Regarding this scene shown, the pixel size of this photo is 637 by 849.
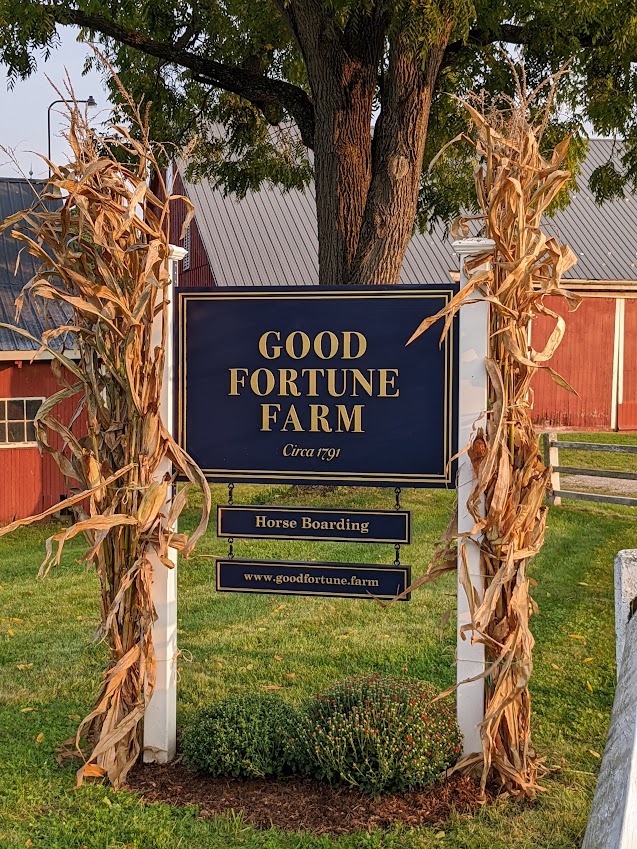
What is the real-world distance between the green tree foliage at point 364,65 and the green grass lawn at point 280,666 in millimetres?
4548

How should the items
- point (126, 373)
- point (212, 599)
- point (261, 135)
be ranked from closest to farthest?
point (126, 373), point (212, 599), point (261, 135)

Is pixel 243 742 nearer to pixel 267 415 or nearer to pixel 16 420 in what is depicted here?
pixel 267 415

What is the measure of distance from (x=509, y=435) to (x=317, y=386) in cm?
108

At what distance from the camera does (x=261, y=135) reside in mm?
15648

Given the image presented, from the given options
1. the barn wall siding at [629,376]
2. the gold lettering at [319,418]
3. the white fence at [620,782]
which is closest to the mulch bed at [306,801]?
the gold lettering at [319,418]

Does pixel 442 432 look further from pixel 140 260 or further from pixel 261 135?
pixel 261 135

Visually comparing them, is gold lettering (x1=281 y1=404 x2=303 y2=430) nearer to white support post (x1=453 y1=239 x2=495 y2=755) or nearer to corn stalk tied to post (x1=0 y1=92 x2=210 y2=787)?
corn stalk tied to post (x1=0 y1=92 x2=210 y2=787)

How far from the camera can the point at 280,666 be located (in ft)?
21.3

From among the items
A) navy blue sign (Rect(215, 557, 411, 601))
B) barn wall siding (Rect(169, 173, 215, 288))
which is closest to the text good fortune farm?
navy blue sign (Rect(215, 557, 411, 601))

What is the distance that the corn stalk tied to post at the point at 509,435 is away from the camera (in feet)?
13.8

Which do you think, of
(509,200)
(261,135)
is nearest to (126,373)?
(509,200)

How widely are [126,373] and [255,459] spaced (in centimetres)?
88

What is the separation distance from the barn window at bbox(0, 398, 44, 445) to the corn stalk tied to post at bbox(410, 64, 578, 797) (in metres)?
10.8

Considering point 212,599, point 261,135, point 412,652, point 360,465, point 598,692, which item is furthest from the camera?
point 261,135
